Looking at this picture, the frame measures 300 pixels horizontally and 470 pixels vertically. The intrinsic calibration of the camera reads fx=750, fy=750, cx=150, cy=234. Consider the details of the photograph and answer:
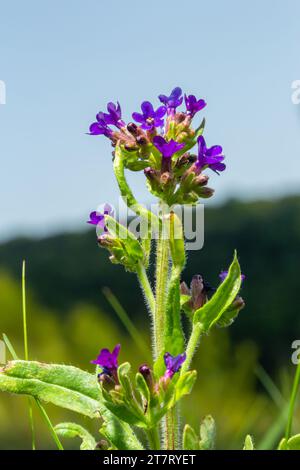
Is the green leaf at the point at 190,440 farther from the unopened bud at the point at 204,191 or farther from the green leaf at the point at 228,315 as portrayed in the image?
the unopened bud at the point at 204,191

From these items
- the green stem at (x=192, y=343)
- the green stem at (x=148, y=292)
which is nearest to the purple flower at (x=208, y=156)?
the green stem at (x=148, y=292)

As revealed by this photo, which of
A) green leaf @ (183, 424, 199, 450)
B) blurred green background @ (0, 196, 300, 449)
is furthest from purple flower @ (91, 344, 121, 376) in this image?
blurred green background @ (0, 196, 300, 449)

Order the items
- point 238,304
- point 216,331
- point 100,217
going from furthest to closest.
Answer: point 216,331, point 100,217, point 238,304

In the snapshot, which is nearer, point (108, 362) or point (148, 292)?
point (108, 362)

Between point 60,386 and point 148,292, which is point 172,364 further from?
point 60,386

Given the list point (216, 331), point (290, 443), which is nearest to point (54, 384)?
point (290, 443)

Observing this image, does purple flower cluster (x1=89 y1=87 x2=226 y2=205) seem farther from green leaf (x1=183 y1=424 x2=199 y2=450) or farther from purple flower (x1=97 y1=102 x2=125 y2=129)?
green leaf (x1=183 y1=424 x2=199 y2=450)
